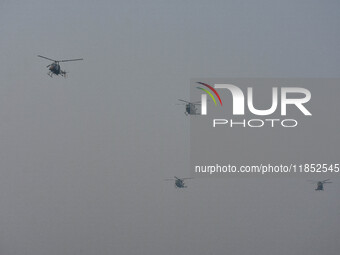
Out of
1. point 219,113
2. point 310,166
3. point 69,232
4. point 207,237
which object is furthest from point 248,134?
point 69,232

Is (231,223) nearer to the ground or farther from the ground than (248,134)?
nearer to the ground

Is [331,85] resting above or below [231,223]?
above

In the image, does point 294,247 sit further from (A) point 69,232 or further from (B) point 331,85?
(A) point 69,232

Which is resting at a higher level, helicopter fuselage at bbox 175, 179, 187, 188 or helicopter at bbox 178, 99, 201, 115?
helicopter at bbox 178, 99, 201, 115

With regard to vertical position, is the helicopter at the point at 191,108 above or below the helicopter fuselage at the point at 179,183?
above

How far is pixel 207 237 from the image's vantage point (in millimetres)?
14891

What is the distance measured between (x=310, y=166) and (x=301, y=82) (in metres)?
3.90

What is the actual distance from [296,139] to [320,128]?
3.89ft

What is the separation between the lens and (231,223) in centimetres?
1504

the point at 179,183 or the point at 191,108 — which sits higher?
the point at 191,108

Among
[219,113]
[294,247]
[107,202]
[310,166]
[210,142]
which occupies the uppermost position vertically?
[219,113]

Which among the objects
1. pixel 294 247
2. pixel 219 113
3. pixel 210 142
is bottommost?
pixel 294 247

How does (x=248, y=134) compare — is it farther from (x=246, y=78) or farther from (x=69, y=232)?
(x=69, y=232)

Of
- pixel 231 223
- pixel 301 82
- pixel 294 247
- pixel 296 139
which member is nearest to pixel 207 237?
pixel 231 223
